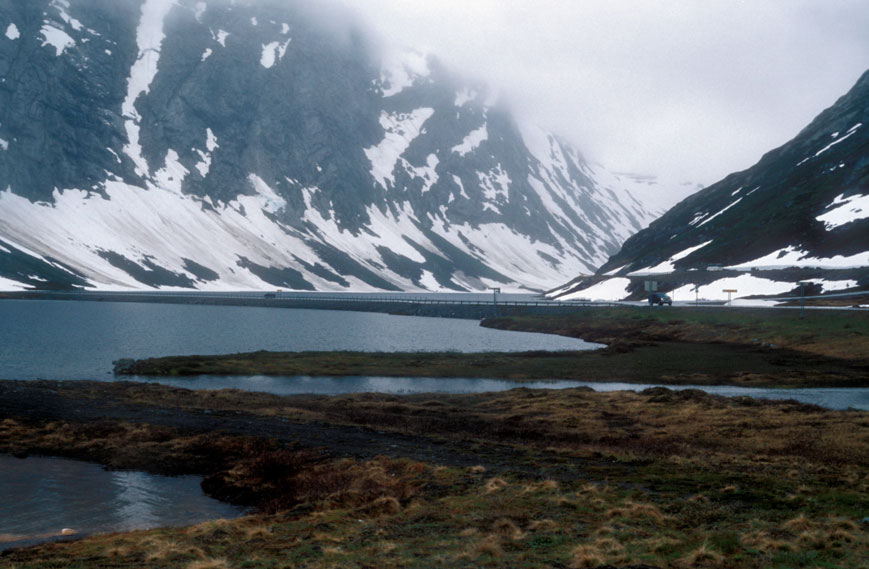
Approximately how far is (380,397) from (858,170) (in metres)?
176

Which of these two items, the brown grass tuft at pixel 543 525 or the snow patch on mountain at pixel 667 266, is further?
the snow patch on mountain at pixel 667 266

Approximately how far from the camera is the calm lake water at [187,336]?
70938 millimetres

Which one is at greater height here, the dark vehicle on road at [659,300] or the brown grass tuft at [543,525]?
the dark vehicle on road at [659,300]

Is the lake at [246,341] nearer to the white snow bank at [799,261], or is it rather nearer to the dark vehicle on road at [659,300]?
the dark vehicle on road at [659,300]

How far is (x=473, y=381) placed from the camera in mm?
60500

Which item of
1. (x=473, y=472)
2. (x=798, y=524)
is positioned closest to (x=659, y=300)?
(x=473, y=472)

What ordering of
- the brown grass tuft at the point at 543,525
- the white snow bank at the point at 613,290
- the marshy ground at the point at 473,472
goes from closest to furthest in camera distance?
the marshy ground at the point at 473,472 < the brown grass tuft at the point at 543,525 < the white snow bank at the point at 613,290

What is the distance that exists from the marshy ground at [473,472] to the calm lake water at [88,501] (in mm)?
1106

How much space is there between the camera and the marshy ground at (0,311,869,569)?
17312 millimetres

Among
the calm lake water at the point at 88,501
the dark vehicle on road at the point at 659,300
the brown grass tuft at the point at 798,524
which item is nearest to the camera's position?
the brown grass tuft at the point at 798,524

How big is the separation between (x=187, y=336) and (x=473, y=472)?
81964mm

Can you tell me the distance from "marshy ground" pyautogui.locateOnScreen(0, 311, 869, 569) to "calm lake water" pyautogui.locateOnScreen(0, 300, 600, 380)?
2442cm

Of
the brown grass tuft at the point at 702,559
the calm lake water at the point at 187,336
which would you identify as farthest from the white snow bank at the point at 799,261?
the brown grass tuft at the point at 702,559

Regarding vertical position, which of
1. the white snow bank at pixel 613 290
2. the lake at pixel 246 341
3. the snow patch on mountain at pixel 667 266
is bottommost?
the lake at pixel 246 341
